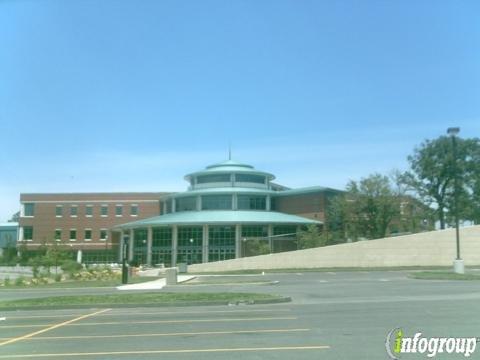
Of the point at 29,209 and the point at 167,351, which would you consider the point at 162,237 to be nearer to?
the point at 29,209

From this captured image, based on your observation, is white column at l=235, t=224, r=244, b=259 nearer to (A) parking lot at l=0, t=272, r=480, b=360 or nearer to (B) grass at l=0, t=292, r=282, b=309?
(B) grass at l=0, t=292, r=282, b=309

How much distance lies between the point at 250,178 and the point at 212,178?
553cm

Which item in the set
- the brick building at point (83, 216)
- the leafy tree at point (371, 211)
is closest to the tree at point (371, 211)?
the leafy tree at point (371, 211)

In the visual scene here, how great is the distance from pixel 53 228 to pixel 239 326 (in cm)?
9068

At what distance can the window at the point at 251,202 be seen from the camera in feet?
271

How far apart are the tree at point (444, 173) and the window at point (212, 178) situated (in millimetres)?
25381

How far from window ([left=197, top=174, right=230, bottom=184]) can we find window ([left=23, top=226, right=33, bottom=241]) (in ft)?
106

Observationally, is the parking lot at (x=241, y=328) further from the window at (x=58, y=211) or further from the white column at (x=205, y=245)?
the window at (x=58, y=211)

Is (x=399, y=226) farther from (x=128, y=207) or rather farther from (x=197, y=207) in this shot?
(x=128, y=207)

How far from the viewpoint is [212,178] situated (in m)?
85.9

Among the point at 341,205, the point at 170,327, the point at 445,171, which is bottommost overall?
the point at 170,327

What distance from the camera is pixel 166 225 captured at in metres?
77.6

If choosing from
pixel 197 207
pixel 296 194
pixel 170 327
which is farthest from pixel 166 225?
pixel 170 327
